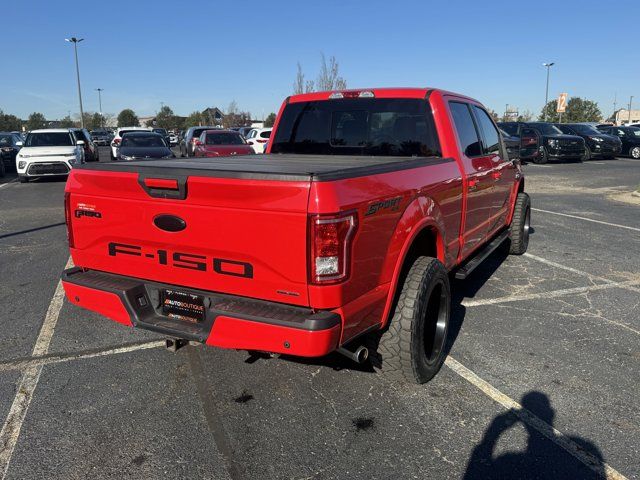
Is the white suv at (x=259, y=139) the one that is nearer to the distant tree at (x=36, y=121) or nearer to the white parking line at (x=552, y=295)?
the white parking line at (x=552, y=295)

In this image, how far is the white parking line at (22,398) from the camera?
9.16 feet

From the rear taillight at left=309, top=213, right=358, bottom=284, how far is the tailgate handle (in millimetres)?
798

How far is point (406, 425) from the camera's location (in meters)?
3.02

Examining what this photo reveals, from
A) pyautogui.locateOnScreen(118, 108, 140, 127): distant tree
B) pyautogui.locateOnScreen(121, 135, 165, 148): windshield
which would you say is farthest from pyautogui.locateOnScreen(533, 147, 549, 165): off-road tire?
pyautogui.locateOnScreen(118, 108, 140, 127): distant tree

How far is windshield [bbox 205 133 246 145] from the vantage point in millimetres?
18125

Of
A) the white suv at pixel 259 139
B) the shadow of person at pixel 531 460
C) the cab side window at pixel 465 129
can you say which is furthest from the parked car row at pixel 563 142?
the shadow of person at pixel 531 460

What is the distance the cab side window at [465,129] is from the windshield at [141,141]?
13921 millimetres

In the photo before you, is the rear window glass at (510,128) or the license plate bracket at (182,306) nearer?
the license plate bracket at (182,306)

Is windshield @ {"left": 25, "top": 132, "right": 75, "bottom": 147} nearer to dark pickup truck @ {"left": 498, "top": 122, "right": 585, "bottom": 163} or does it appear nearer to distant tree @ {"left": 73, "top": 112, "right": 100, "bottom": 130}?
dark pickup truck @ {"left": 498, "top": 122, "right": 585, "bottom": 163}

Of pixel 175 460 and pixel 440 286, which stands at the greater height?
pixel 440 286

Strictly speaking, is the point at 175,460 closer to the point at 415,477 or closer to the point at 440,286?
the point at 415,477

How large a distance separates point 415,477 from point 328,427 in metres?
0.60

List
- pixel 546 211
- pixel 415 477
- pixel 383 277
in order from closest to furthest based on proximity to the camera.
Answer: pixel 415 477, pixel 383 277, pixel 546 211

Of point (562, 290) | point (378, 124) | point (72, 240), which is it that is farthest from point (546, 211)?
point (72, 240)
